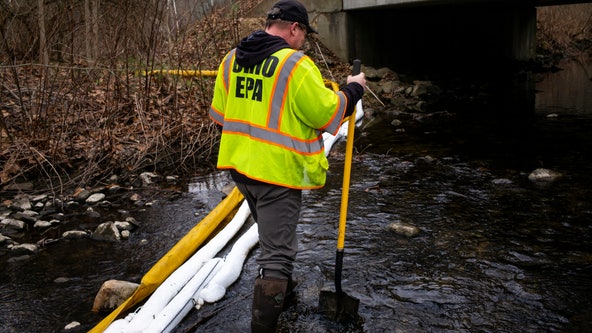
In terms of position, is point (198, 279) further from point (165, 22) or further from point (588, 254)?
point (165, 22)

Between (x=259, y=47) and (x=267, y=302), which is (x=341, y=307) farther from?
(x=259, y=47)

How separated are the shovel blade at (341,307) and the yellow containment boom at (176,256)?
4.01 ft

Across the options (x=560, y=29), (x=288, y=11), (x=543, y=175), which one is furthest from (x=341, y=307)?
(x=560, y=29)

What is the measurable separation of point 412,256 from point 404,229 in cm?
50

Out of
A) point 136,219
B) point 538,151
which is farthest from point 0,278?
point 538,151

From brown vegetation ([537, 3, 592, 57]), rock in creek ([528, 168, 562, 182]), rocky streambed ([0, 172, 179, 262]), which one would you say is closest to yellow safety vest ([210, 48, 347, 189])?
rocky streambed ([0, 172, 179, 262])

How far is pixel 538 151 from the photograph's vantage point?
26.9 feet

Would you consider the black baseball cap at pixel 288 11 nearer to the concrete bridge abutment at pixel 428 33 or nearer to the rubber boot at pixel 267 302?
the rubber boot at pixel 267 302

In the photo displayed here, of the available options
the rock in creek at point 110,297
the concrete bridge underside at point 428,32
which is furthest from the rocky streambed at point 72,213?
the concrete bridge underside at point 428,32

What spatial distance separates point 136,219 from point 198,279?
229 centimetres

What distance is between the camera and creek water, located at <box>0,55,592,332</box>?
3643mm

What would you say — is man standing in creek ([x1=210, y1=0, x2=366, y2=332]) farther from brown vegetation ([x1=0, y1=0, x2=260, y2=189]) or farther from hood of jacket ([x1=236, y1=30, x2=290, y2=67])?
brown vegetation ([x1=0, y1=0, x2=260, y2=189])

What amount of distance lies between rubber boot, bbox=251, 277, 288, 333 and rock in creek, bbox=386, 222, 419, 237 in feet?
6.86

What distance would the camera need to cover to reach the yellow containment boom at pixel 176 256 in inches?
139
